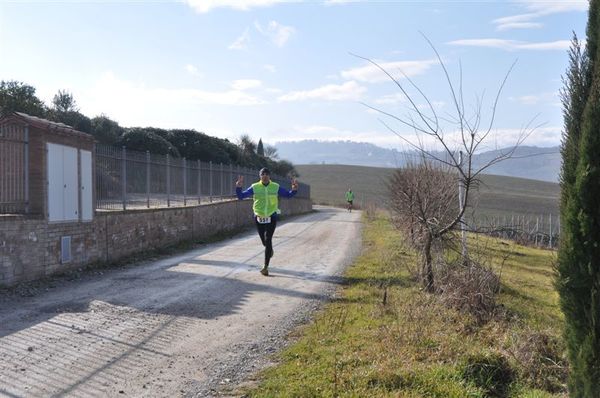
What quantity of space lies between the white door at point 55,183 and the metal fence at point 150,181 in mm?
1977

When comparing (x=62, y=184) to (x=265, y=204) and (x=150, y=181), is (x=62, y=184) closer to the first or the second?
(x=265, y=204)

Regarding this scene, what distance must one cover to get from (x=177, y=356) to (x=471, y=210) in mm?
5831

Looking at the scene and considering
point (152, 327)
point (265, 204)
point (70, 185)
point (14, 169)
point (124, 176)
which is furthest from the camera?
point (124, 176)

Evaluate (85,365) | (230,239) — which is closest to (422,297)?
(85,365)

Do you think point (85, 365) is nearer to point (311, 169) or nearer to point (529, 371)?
point (529, 371)

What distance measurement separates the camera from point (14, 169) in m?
9.52

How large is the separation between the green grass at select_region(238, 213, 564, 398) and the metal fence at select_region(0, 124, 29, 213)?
212 inches

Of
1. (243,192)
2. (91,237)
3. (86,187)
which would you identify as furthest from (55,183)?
(243,192)

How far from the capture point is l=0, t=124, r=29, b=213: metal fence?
931cm

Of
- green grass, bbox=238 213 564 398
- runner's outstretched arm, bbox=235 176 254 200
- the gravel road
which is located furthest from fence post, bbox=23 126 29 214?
green grass, bbox=238 213 564 398

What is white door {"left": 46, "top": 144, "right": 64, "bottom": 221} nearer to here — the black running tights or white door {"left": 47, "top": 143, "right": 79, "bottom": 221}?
white door {"left": 47, "top": 143, "right": 79, "bottom": 221}

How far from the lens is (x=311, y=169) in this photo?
124875mm

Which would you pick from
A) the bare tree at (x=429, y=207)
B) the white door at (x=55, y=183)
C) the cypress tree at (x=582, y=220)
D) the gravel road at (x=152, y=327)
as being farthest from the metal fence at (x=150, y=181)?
the cypress tree at (x=582, y=220)

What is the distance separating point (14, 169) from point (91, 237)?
7.83 feet
